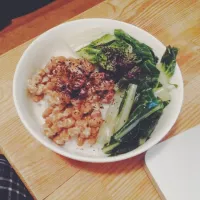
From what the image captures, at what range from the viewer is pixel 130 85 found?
3.51ft

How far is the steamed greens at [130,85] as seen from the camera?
39.3 inches

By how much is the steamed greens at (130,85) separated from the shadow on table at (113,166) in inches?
2.2

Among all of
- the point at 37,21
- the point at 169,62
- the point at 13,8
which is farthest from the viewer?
the point at 37,21

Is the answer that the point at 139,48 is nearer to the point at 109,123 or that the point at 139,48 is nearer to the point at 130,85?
the point at 130,85

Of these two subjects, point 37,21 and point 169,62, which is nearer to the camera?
point 169,62

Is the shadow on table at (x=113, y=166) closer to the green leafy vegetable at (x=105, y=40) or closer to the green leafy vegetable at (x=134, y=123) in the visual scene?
the green leafy vegetable at (x=134, y=123)

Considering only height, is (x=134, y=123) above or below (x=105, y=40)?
below

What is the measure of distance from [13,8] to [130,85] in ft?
3.72

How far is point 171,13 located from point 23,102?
2.34 feet

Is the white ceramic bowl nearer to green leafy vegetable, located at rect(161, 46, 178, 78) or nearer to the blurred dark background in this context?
green leafy vegetable, located at rect(161, 46, 178, 78)

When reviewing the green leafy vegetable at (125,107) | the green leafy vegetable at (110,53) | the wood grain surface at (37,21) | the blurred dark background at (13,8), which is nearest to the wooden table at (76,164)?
the green leafy vegetable at (125,107)

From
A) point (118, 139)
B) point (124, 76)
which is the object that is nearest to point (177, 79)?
point (124, 76)

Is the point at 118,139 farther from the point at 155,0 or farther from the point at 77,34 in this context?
the point at 155,0

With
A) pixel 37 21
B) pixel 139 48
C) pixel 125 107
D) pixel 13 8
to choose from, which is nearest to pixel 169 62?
pixel 139 48
